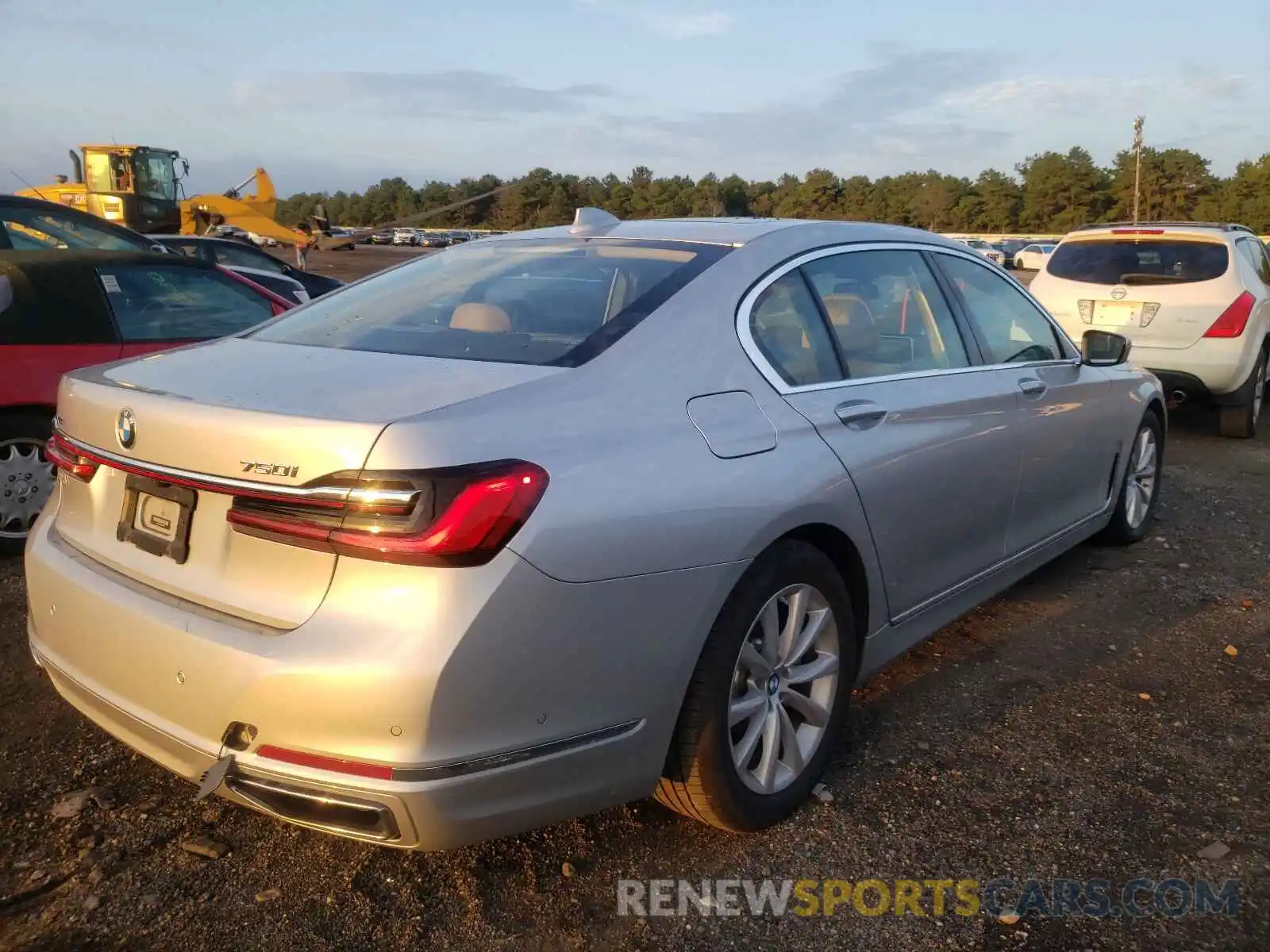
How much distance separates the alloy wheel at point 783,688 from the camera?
2.63 meters

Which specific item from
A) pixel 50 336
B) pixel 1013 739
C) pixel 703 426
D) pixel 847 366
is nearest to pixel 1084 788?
pixel 1013 739

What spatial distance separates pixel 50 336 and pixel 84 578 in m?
2.89

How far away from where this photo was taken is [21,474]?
15.6ft

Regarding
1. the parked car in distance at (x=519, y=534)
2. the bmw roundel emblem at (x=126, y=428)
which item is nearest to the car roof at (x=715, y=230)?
the parked car in distance at (x=519, y=534)

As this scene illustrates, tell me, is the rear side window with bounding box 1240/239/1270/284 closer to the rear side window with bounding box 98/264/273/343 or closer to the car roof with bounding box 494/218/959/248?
the car roof with bounding box 494/218/959/248

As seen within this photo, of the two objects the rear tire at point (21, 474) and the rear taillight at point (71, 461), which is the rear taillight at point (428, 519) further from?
the rear tire at point (21, 474)

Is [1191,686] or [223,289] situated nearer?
[1191,686]

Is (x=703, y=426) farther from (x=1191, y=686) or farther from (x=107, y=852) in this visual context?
(x=1191, y=686)

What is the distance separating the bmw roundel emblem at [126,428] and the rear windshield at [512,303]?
569 millimetres

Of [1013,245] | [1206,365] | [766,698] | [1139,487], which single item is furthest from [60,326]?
[1013,245]

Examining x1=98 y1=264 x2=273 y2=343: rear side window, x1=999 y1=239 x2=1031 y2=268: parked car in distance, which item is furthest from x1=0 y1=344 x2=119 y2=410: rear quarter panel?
x1=999 y1=239 x2=1031 y2=268: parked car in distance

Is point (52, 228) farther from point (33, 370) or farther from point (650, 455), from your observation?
point (650, 455)

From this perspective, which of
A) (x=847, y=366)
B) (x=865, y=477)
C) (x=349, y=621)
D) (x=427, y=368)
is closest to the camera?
(x=349, y=621)

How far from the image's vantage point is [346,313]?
3.15m
